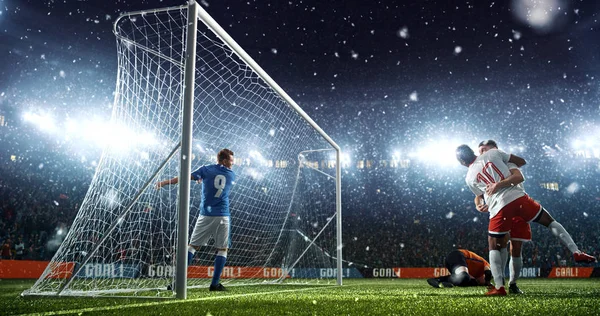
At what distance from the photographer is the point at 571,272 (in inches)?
628

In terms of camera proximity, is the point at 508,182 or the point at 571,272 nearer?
the point at 508,182

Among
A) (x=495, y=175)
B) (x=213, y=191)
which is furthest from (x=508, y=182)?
(x=213, y=191)

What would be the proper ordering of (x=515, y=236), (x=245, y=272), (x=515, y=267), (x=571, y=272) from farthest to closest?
(x=571, y=272) → (x=245, y=272) → (x=515, y=267) → (x=515, y=236)

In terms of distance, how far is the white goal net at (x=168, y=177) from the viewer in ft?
15.7

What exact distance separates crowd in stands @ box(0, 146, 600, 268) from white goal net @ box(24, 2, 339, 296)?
17.2 ft

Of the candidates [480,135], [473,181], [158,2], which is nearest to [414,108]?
[480,135]

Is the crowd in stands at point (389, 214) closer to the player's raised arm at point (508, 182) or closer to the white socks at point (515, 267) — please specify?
the white socks at point (515, 267)

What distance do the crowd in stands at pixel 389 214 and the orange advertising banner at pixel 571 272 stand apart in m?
1.90

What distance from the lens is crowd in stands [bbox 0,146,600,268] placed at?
1517cm

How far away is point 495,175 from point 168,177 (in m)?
4.62

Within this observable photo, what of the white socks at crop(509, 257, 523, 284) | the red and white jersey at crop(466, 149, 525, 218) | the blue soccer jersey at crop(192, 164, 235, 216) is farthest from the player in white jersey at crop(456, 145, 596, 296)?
the blue soccer jersey at crop(192, 164, 235, 216)

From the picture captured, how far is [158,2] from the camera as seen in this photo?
19.3m

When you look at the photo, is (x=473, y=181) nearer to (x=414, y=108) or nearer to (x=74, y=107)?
(x=74, y=107)

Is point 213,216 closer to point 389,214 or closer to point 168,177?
point 168,177
